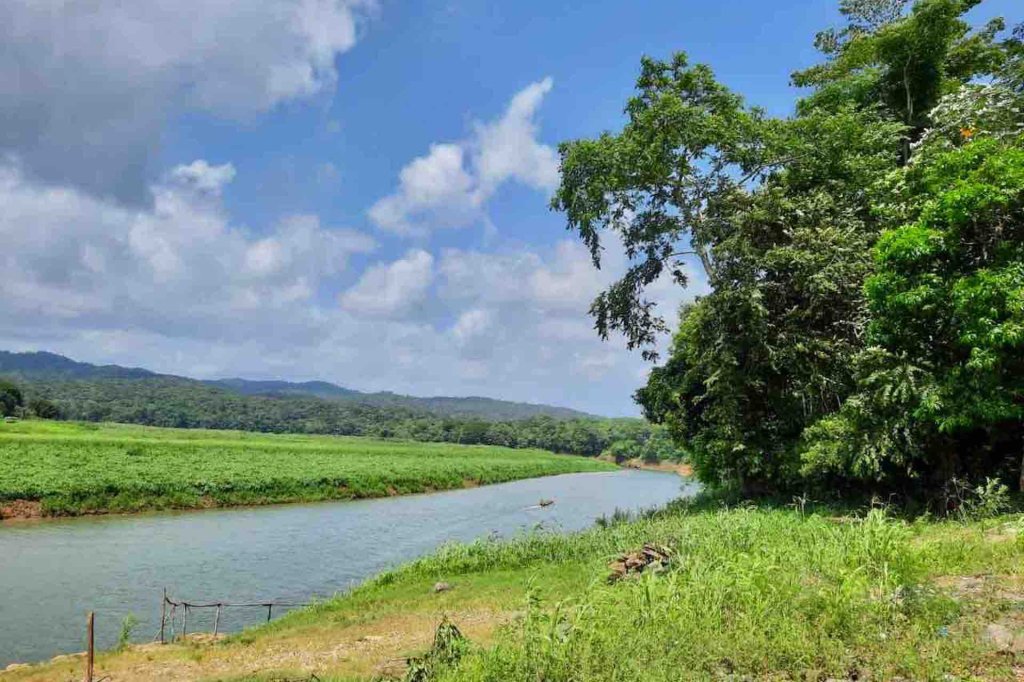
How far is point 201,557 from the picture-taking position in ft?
93.0

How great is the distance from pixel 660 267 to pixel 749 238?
348 cm

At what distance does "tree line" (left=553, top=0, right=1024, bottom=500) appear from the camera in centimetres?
1370

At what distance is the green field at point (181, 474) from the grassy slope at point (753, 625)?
2972 cm

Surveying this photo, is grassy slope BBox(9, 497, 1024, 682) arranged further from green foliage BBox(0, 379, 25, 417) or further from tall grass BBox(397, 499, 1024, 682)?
green foliage BBox(0, 379, 25, 417)

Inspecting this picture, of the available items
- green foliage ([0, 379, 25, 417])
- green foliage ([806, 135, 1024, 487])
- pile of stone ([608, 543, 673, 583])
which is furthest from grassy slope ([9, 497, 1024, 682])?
green foliage ([0, 379, 25, 417])

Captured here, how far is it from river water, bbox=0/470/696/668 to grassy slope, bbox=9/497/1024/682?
6127 millimetres

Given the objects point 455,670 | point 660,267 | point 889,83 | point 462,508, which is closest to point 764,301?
point 660,267

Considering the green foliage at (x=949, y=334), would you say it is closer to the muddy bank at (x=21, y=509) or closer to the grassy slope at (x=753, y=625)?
the grassy slope at (x=753, y=625)

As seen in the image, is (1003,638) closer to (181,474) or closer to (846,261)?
(846,261)

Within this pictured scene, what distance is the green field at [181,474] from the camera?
39.3 metres

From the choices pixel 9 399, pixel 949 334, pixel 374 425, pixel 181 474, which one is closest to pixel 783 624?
pixel 949 334

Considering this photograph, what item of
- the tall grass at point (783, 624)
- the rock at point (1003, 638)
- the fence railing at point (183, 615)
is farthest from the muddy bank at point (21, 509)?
the rock at point (1003, 638)

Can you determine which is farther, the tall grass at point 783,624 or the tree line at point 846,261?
the tree line at point 846,261

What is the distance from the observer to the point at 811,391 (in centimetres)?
2011
